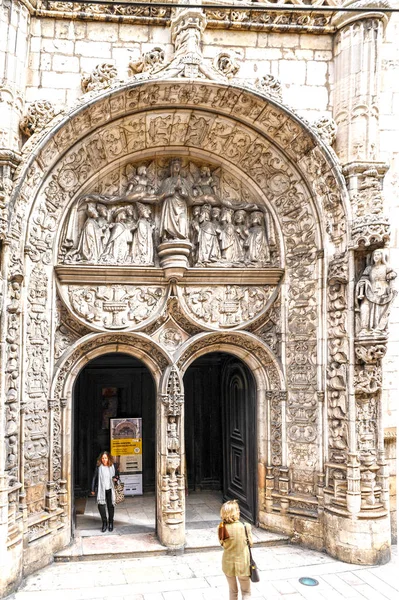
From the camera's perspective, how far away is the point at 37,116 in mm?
7070

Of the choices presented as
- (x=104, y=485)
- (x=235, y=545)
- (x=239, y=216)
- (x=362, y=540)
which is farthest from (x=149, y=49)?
(x=362, y=540)

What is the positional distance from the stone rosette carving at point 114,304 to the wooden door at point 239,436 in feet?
→ 6.49

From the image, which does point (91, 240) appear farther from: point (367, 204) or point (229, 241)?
point (367, 204)

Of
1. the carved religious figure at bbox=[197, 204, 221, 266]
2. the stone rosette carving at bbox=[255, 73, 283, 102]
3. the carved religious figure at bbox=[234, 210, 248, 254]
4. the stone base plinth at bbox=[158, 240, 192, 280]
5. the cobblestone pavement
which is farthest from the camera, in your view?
the carved religious figure at bbox=[234, 210, 248, 254]

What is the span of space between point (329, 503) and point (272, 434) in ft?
4.28

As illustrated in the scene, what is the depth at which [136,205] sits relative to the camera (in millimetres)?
8289

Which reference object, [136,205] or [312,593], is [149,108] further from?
[312,593]

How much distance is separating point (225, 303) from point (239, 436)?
246cm

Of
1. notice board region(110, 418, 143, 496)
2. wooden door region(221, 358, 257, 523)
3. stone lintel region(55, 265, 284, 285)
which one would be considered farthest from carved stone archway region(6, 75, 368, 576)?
notice board region(110, 418, 143, 496)

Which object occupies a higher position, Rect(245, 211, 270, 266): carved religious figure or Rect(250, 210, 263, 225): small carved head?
Rect(250, 210, 263, 225): small carved head

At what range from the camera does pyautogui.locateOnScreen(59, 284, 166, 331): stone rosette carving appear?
7762 millimetres

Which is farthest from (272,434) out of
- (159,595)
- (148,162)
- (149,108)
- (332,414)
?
(149,108)

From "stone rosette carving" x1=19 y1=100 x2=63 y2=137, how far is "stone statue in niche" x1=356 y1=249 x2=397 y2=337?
4872 mm

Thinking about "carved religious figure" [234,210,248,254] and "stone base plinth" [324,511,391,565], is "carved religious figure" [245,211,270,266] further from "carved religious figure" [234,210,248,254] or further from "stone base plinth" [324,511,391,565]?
"stone base plinth" [324,511,391,565]
